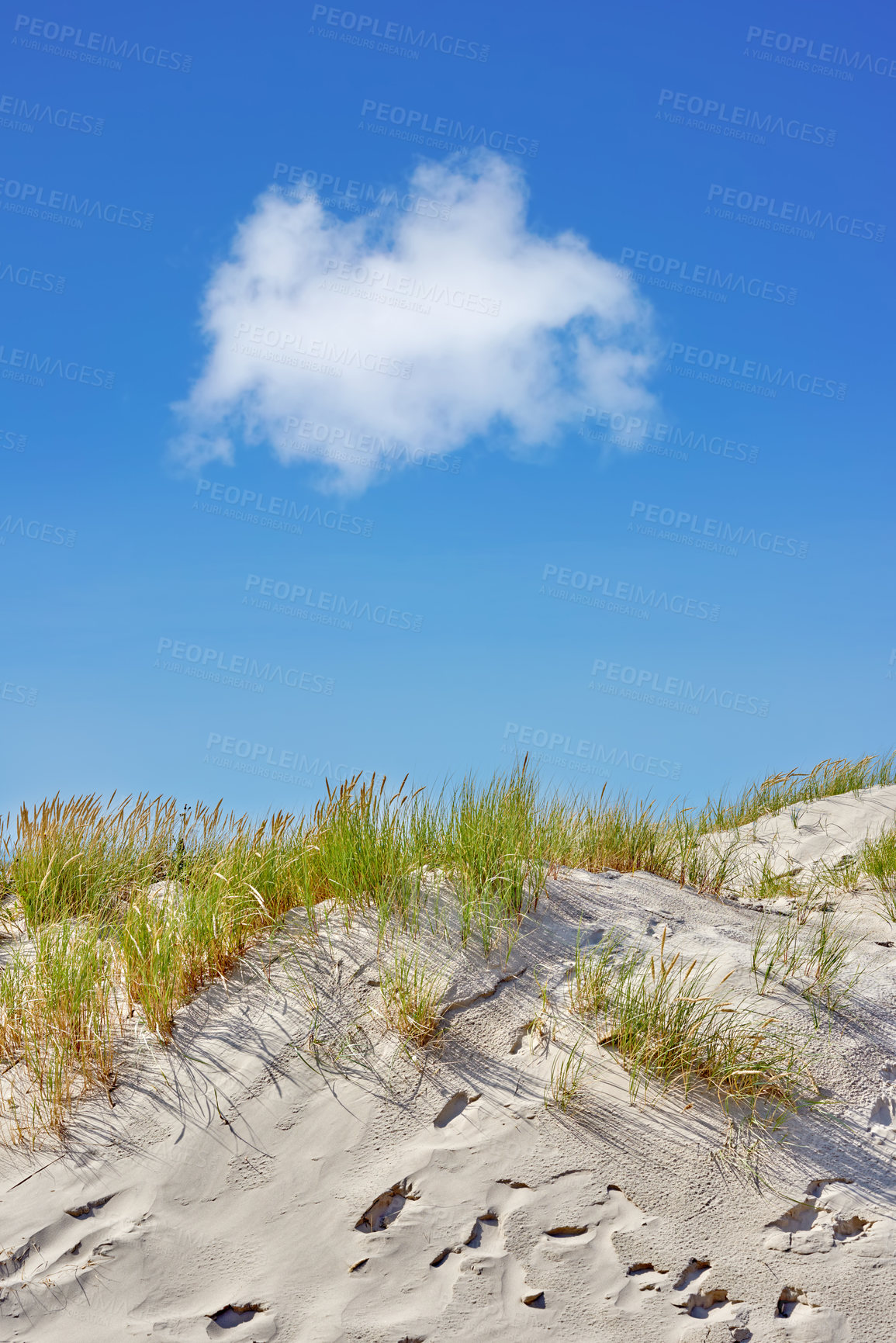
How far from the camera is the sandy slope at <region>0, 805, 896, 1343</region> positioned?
11.6 feet

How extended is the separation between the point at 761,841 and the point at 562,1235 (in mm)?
6407

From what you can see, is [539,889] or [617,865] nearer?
[539,889]

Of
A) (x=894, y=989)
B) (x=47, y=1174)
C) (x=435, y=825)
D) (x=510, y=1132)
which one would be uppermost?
(x=435, y=825)

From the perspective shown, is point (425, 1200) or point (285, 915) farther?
point (285, 915)

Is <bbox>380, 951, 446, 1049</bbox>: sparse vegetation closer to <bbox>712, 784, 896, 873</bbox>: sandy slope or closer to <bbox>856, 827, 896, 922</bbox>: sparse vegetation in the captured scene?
<bbox>856, 827, 896, 922</bbox>: sparse vegetation

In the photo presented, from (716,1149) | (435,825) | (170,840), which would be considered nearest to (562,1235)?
(716,1149)

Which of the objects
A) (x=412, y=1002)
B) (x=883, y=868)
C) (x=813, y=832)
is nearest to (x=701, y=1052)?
(x=412, y=1002)

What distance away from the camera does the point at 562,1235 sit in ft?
12.2

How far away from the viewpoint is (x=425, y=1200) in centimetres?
378

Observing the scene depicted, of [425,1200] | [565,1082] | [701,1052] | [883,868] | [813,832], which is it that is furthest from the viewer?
[813,832]

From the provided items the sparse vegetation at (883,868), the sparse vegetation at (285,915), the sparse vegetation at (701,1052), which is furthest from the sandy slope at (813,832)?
the sparse vegetation at (701,1052)

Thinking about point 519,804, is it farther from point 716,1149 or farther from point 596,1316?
point 596,1316

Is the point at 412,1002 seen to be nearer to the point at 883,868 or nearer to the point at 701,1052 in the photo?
the point at 701,1052

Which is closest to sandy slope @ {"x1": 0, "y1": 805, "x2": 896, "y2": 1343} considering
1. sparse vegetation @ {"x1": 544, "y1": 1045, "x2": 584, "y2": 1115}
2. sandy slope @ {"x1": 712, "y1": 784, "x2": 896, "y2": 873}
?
sparse vegetation @ {"x1": 544, "y1": 1045, "x2": 584, "y2": 1115}
